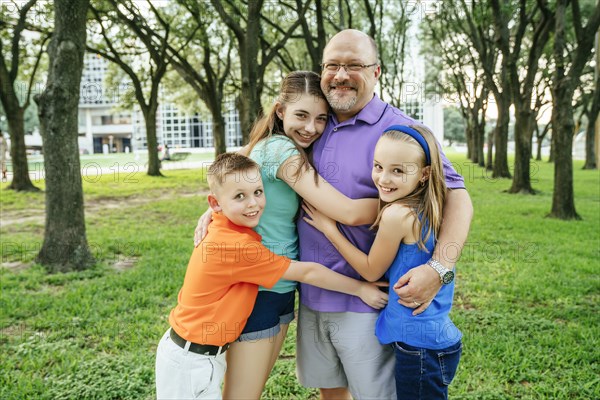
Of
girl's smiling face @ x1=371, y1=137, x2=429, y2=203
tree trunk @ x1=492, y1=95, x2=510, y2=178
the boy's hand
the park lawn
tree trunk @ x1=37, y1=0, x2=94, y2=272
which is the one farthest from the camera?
tree trunk @ x1=492, y1=95, x2=510, y2=178

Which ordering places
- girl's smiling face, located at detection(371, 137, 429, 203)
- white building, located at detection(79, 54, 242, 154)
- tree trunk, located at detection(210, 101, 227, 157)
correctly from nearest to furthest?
1. girl's smiling face, located at detection(371, 137, 429, 203)
2. tree trunk, located at detection(210, 101, 227, 157)
3. white building, located at detection(79, 54, 242, 154)

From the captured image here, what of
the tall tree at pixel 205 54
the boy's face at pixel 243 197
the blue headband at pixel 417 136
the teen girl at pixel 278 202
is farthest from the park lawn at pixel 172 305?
the tall tree at pixel 205 54

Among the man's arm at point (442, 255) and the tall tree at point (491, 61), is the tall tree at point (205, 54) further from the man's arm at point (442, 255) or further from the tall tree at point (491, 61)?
the man's arm at point (442, 255)

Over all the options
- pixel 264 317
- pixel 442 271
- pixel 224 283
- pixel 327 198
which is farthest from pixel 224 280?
pixel 442 271

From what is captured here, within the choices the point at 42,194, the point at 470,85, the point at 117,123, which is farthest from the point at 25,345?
the point at 117,123

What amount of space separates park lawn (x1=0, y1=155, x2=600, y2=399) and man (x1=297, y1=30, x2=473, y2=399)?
4.37 ft

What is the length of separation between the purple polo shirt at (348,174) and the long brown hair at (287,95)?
0.43 feet

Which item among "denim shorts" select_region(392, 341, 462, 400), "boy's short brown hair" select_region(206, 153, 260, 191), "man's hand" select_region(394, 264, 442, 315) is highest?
"boy's short brown hair" select_region(206, 153, 260, 191)

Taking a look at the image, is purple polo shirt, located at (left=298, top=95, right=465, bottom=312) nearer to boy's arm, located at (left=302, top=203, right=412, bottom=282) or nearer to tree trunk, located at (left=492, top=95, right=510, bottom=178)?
boy's arm, located at (left=302, top=203, right=412, bottom=282)

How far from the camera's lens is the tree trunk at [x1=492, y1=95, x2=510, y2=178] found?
50.9 ft

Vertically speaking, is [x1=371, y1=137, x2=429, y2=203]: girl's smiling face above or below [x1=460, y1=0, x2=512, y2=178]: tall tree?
below

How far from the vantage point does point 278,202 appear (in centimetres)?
226

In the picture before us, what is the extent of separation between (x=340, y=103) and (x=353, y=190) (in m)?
0.42

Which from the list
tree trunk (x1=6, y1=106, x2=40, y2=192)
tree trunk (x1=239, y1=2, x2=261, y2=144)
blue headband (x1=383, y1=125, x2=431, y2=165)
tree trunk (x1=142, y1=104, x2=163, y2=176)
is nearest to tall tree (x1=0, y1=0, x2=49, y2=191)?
tree trunk (x1=6, y1=106, x2=40, y2=192)
